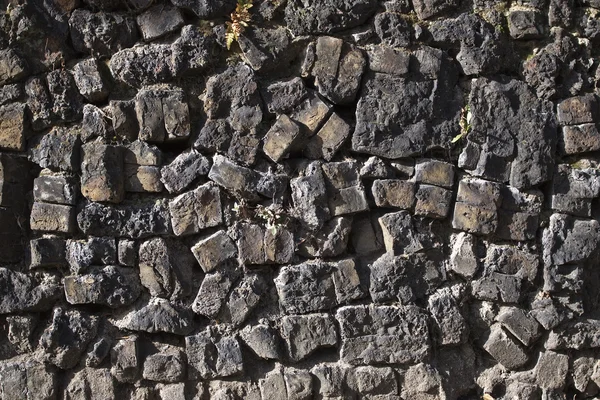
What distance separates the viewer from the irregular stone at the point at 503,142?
316cm

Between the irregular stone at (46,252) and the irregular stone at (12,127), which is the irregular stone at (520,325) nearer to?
the irregular stone at (46,252)

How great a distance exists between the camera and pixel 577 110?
3.19 m

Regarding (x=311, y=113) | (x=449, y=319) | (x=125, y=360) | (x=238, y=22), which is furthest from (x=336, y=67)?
(x=125, y=360)

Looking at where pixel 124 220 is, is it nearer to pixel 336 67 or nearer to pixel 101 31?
pixel 101 31

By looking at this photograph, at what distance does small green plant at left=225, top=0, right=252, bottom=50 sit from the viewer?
310cm

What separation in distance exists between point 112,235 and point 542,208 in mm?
1909

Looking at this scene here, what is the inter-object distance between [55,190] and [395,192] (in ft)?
4.86

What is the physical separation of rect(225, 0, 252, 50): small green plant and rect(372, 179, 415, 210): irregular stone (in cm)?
88

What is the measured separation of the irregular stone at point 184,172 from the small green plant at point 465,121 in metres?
1.11

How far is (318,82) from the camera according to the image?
10.3 feet

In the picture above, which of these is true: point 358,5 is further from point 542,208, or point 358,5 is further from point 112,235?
point 112,235

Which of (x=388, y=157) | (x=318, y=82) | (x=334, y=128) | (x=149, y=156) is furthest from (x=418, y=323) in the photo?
(x=149, y=156)

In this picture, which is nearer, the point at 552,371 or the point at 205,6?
the point at 205,6

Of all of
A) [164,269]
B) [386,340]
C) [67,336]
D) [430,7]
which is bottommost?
[386,340]
